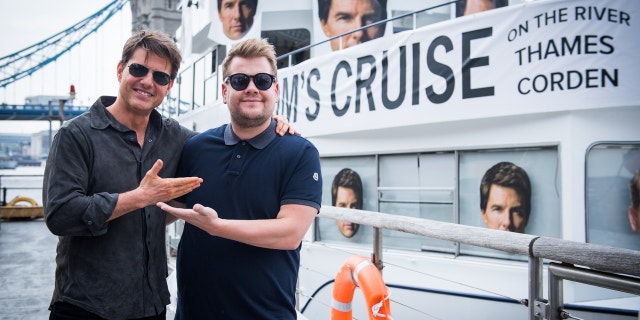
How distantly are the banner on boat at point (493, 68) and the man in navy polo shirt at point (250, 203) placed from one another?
308 cm

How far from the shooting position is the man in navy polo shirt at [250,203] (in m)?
1.74

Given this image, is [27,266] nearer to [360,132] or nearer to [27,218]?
[360,132]

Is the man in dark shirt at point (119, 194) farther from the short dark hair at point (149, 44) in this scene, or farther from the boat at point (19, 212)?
the boat at point (19, 212)

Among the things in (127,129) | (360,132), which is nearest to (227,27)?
(360,132)

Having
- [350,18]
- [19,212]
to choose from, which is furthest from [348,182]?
[19,212]

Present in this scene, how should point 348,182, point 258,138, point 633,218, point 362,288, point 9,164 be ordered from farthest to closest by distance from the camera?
point 9,164 < point 348,182 < point 633,218 < point 362,288 < point 258,138

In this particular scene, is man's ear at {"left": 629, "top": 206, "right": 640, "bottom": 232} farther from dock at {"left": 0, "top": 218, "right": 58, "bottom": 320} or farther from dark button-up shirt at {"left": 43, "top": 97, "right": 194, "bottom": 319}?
dock at {"left": 0, "top": 218, "right": 58, "bottom": 320}

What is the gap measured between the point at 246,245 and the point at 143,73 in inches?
32.3

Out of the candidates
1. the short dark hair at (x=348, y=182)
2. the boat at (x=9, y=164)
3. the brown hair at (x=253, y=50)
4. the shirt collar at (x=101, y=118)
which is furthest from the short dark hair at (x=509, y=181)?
the boat at (x=9, y=164)

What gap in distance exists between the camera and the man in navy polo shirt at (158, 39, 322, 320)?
5.71 ft

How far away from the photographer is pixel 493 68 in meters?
4.36

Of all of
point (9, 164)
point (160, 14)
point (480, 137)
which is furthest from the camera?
point (9, 164)

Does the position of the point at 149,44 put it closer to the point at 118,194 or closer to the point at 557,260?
the point at 118,194

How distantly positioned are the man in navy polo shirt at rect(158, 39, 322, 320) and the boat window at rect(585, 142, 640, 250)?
11.1ft
